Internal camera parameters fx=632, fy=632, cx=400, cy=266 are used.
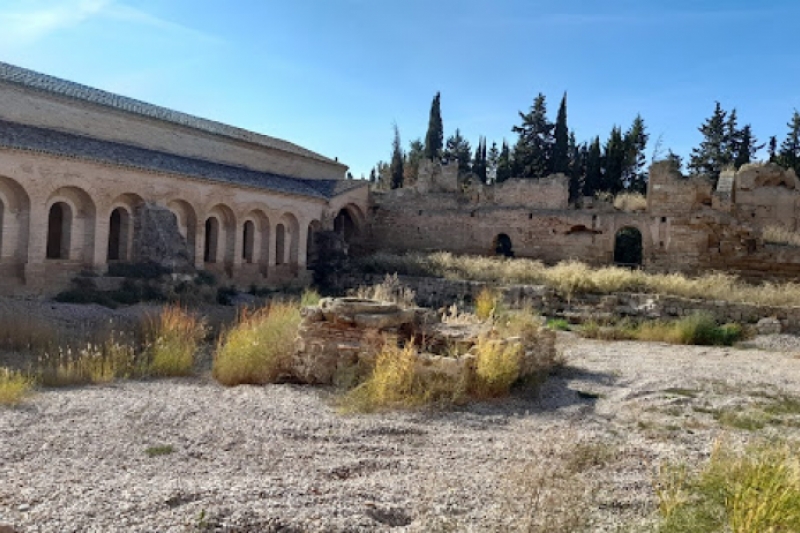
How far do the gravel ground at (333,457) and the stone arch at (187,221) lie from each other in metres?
13.0

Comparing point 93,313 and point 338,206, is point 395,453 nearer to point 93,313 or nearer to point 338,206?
point 93,313

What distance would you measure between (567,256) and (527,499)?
21.9 metres

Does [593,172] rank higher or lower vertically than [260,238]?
higher

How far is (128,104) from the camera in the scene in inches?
883

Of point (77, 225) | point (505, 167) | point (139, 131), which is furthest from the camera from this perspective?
point (505, 167)

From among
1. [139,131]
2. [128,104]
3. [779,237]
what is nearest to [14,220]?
[139,131]

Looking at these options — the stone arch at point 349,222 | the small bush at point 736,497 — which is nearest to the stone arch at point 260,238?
the stone arch at point 349,222

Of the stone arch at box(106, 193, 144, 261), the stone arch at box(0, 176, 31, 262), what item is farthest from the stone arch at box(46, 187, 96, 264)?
the stone arch at box(0, 176, 31, 262)

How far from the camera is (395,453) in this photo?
5.48m

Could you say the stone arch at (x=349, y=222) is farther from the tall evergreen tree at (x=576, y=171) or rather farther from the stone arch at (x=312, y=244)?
the tall evergreen tree at (x=576, y=171)

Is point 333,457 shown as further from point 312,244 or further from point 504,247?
point 504,247

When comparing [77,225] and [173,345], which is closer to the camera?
[173,345]

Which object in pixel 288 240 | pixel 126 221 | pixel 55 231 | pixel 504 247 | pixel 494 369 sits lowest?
pixel 494 369

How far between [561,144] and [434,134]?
11.3m
